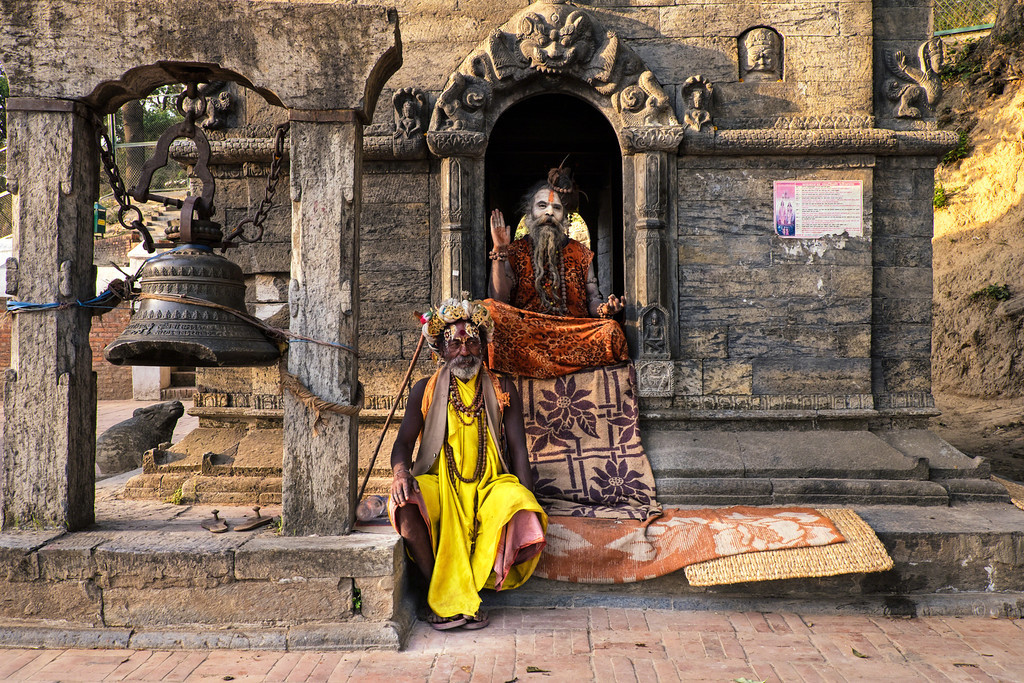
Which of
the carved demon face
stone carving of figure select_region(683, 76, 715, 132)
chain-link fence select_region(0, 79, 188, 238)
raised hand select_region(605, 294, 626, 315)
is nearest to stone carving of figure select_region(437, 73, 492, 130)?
the carved demon face

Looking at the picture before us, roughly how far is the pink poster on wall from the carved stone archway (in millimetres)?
872

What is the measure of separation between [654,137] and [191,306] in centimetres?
345

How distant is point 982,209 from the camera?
500 inches

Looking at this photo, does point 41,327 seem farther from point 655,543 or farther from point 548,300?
point 655,543

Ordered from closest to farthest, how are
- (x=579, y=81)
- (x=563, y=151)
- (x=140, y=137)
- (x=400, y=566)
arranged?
(x=400, y=566) → (x=579, y=81) → (x=563, y=151) → (x=140, y=137)

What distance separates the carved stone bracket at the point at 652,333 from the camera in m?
5.53

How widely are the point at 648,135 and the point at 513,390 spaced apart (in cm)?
233

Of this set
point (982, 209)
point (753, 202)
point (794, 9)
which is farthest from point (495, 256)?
point (982, 209)

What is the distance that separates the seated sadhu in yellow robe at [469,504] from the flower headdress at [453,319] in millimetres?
217

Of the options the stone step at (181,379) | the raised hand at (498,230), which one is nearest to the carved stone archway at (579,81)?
the raised hand at (498,230)

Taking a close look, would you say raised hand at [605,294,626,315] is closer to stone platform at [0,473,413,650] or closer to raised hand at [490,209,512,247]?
raised hand at [490,209,512,247]

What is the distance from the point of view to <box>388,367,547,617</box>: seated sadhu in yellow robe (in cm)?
394

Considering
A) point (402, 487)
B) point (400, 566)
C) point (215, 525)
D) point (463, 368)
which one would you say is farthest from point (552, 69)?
point (215, 525)

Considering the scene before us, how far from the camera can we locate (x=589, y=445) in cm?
511
